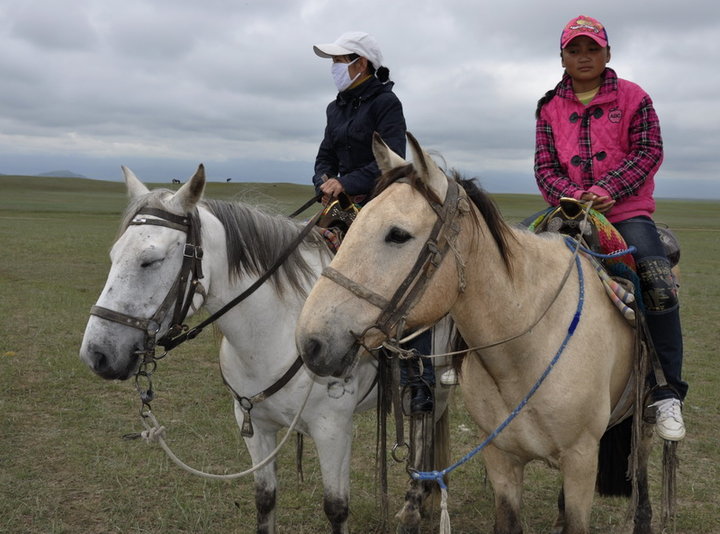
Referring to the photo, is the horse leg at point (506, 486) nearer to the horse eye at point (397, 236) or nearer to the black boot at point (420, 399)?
the black boot at point (420, 399)

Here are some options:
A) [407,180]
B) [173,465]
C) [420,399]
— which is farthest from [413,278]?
[173,465]

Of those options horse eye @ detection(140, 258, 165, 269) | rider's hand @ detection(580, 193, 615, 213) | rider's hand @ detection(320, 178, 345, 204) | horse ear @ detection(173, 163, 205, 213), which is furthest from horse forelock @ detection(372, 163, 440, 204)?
rider's hand @ detection(320, 178, 345, 204)

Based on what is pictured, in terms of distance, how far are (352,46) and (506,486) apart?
3.03 metres

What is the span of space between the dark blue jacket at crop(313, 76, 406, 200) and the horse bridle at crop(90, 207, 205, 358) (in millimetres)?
1378

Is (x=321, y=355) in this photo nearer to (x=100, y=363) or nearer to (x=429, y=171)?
(x=429, y=171)

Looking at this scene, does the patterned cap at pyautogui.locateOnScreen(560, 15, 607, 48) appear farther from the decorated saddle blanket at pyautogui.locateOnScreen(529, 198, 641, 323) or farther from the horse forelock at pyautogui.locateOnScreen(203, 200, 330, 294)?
the horse forelock at pyautogui.locateOnScreen(203, 200, 330, 294)

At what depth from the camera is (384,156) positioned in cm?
260

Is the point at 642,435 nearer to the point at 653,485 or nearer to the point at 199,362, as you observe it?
the point at 653,485

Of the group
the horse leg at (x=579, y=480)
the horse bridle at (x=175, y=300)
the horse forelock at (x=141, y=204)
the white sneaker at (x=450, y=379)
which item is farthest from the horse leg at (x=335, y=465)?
the horse forelock at (x=141, y=204)

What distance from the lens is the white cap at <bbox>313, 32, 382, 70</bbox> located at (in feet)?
13.7

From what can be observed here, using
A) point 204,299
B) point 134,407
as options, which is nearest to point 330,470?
point 204,299

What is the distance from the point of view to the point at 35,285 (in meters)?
→ 14.2

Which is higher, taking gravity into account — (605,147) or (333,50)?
(333,50)

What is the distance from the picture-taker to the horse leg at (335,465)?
3566 millimetres
